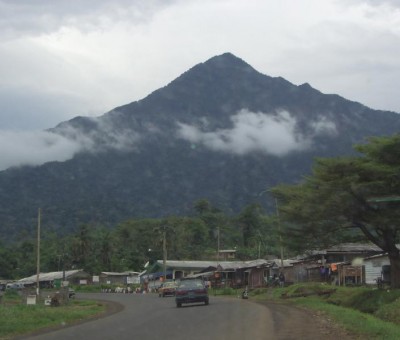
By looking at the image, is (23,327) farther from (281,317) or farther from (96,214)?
(96,214)

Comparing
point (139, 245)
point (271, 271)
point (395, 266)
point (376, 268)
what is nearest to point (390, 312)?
point (395, 266)

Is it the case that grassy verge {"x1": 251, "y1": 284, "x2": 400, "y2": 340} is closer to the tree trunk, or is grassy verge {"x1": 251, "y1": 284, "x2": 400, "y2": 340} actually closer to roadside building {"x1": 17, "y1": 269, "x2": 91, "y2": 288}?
the tree trunk

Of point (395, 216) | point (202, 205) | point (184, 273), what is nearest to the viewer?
point (395, 216)

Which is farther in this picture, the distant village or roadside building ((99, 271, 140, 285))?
roadside building ((99, 271, 140, 285))

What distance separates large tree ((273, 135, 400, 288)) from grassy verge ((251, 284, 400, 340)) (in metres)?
2.66

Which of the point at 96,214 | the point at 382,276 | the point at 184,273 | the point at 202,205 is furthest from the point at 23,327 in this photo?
the point at 96,214

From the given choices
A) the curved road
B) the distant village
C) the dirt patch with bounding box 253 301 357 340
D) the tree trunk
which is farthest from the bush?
the distant village

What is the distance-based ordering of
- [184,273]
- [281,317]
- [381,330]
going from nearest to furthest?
[381,330]
[281,317]
[184,273]

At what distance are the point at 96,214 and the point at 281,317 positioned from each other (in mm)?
167328

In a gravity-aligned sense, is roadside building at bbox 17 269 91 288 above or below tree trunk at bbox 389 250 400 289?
below

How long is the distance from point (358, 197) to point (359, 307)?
512 centimetres

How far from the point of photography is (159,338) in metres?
16.8

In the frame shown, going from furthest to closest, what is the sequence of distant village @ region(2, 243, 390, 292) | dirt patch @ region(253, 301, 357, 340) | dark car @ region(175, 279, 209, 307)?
distant village @ region(2, 243, 390, 292) → dark car @ region(175, 279, 209, 307) → dirt patch @ region(253, 301, 357, 340)

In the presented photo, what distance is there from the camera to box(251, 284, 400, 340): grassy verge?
678 inches
